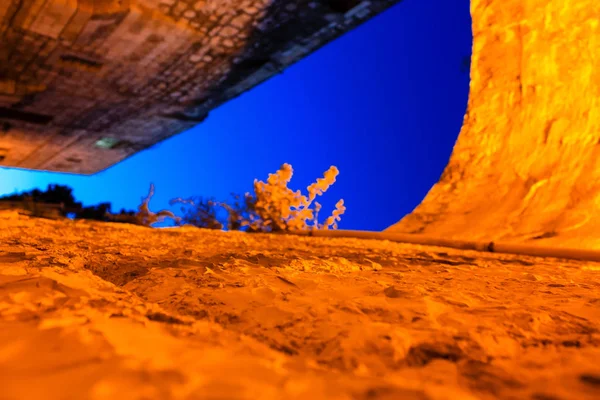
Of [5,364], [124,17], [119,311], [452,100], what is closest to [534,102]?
[119,311]

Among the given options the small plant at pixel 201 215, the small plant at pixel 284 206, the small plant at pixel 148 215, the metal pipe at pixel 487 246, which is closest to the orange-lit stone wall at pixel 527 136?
the metal pipe at pixel 487 246

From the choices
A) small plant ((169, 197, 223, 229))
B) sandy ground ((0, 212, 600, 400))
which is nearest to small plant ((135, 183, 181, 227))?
small plant ((169, 197, 223, 229))

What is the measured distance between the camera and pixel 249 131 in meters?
90.8

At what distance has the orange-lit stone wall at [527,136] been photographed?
Answer: 10.5 ft

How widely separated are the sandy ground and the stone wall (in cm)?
434

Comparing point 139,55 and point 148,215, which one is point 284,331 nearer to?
point 148,215

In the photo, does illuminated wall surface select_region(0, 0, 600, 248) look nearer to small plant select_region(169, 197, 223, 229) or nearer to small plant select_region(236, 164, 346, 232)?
small plant select_region(236, 164, 346, 232)

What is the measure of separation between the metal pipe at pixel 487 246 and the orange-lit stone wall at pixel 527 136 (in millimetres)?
182

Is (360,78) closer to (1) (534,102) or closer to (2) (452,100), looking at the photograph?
(2) (452,100)

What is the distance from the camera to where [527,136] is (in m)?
3.69

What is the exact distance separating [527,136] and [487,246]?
4.04ft

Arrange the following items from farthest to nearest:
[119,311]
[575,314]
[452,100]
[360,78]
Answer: [360,78]
[452,100]
[575,314]
[119,311]

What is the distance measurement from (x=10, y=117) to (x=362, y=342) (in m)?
8.82

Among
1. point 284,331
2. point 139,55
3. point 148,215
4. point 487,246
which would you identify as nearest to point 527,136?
point 487,246
